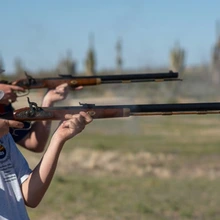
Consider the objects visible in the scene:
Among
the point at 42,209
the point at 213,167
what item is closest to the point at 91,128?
the point at 213,167

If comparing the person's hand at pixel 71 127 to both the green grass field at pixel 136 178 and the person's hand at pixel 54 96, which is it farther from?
the green grass field at pixel 136 178

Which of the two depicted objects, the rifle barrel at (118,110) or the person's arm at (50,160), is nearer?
the person's arm at (50,160)

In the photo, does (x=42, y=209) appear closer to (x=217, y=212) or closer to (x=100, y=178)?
(x=217, y=212)

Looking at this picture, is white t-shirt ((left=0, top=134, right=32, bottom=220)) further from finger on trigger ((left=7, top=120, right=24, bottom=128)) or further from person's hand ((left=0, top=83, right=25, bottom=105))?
person's hand ((left=0, top=83, right=25, bottom=105))

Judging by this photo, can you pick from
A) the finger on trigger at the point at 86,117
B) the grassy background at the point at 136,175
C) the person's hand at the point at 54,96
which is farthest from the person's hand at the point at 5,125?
the grassy background at the point at 136,175

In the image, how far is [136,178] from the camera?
1130 cm

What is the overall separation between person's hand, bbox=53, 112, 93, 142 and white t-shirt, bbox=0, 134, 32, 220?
10.0 inches

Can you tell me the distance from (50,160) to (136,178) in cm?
797

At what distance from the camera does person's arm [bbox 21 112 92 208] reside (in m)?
3.39

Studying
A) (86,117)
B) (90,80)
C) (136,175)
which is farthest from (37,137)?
(136,175)

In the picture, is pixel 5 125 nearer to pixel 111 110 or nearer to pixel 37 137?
pixel 111 110

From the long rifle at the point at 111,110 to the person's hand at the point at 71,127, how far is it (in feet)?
0.33

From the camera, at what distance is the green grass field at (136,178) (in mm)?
8273

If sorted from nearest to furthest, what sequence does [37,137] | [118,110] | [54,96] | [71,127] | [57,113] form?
[71,127], [57,113], [118,110], [37,137], [54,96]
